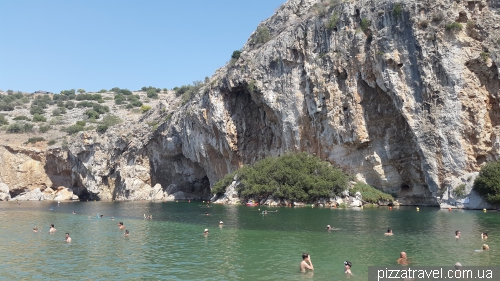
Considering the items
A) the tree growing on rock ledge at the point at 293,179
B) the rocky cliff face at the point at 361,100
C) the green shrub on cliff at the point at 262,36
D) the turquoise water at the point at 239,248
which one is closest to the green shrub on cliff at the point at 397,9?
the rocky cliff face at the point at 361,100

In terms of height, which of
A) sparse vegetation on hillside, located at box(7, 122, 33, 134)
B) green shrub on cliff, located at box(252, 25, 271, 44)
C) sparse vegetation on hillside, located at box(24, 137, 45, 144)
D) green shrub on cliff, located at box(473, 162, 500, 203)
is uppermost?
green shrub on cliff, located at box(252, 25, 271, 44)

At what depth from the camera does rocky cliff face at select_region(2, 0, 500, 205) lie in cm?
4112

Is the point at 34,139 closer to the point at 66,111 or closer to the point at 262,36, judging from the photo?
the point at 66,111

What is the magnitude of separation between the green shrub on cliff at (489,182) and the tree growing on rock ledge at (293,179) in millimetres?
13162

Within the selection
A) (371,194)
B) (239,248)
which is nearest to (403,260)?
(239,248)

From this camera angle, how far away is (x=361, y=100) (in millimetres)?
48719

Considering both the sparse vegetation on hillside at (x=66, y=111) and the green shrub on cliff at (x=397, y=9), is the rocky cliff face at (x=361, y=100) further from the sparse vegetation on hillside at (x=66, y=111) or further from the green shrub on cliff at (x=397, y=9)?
the sparse vegetation on hillside at (x=66, y=111)

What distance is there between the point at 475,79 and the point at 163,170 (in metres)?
50.3

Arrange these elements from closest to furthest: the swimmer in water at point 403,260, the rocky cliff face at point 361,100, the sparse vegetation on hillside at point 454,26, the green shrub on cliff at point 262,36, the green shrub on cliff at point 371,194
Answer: the swimmer in water at point 403,260 < the rocky cliff face at point 361,100 < the sparse vegetation on hillside at point 454,26 < the green shrub on cliff at point 371,194 < the green shrub on cliff at point 262,36

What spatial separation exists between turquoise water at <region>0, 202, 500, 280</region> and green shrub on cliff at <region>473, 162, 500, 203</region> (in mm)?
3762

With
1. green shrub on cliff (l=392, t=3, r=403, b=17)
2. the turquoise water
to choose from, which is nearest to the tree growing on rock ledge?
the turquoise water

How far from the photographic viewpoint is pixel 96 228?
3089 centimetres

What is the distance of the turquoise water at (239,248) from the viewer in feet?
53.5

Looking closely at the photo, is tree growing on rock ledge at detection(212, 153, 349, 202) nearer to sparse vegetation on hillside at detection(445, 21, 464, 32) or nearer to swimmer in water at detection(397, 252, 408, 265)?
sparse vegetation on hillside at detection(445, 21, 464, 32)
